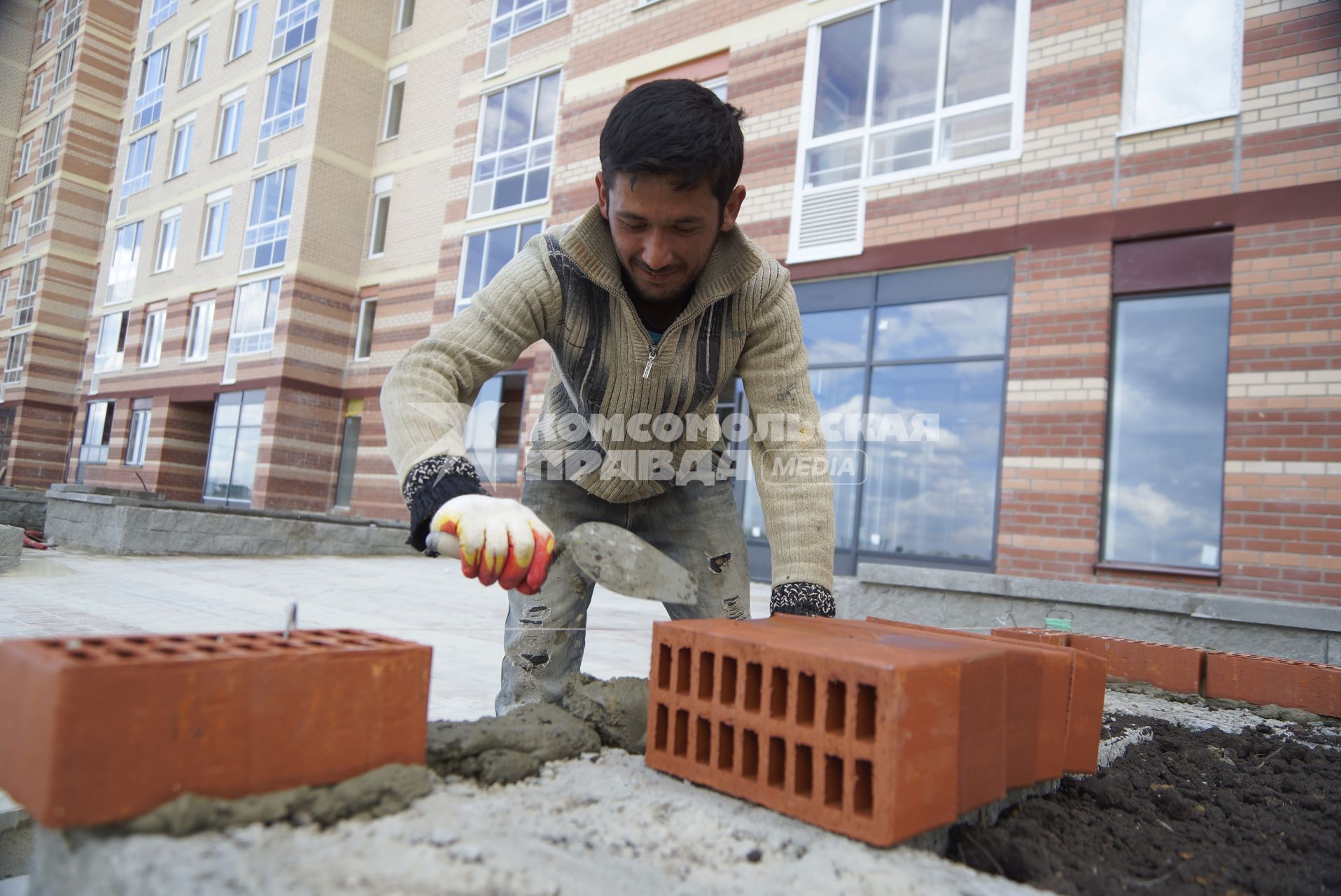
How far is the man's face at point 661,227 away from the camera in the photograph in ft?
7.11

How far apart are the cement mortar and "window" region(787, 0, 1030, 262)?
345 inches

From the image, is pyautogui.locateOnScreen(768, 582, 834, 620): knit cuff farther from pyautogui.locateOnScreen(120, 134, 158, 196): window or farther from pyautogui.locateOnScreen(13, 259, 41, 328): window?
pyautogui.locateOnScreen(13, 259, 41, 328): window

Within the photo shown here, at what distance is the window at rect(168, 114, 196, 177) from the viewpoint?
78.8ft

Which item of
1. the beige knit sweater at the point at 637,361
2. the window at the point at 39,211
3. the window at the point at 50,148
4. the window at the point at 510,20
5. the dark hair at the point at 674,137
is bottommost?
the beige knit sweater at the point at 637,361

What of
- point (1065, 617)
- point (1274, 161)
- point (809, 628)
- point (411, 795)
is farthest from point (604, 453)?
point (1274, 161)

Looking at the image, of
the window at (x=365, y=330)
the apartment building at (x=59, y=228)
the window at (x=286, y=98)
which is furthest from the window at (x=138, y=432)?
the window at (x=286, y=98)

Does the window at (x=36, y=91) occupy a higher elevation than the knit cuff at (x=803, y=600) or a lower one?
higher

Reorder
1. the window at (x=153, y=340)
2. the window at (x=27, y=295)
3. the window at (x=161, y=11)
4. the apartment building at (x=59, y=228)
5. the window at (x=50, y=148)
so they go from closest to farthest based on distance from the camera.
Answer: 1. the window at (x=153, y=340)
2. the window at (x=161, y=11)
3. the apartment building at (x=59, y=228)
4. the window at (x=50, y=148)
5. the window at (x=27, y=295)

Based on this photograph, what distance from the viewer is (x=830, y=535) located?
2521 millimetres

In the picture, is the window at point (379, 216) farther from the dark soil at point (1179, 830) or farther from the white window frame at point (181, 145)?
the dark soil at point (1179, 830)

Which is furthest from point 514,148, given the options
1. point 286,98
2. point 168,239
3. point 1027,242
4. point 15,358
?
point 15,358

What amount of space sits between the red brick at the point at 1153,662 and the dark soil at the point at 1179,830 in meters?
1.52

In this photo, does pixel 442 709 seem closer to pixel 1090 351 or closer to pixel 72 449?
pixel 1090 351

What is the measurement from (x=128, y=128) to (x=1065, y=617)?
1237 inches
